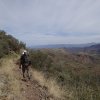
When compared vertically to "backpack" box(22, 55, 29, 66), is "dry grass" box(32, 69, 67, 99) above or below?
below

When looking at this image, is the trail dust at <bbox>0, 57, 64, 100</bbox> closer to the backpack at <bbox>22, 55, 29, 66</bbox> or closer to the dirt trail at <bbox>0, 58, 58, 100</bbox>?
the dirt trail at <bbox>0, 58, 58, 100</bbox>

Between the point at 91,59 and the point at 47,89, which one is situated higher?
the point at 47,89

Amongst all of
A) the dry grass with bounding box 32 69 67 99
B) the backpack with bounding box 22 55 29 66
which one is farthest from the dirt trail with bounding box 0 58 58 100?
the backpack with bounding box 22 55 29 66

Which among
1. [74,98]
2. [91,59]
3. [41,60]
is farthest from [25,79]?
[91,59]

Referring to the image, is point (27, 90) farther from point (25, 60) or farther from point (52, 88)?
point (25, 60)

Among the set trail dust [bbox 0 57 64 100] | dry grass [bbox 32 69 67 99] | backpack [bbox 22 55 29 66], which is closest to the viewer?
trail dust [bbox 0 57 64 100]

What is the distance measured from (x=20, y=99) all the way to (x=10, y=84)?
1.51 m

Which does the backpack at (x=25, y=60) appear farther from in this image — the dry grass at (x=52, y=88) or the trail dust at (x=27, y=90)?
the dry grass at (x=52, y=88)

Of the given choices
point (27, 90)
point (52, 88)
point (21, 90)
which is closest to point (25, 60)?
point (52, 88)

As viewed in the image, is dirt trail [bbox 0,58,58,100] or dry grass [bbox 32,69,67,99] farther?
dry grass [bbox 32,69,67,99]

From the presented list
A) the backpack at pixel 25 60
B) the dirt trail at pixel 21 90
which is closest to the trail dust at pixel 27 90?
the dirt trail at pixel 21 90

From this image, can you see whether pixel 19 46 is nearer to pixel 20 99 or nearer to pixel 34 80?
pixel 34 80

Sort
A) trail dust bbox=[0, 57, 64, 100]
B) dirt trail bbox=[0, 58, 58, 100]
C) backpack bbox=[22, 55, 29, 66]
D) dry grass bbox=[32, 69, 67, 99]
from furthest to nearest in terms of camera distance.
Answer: backpack bbox=[22, 55, 29, 66] < dry grass bbox=[32, 69, 67, 99] < trail dust bbox=[0, 57, 64, 100] < dirt trail bbox=[0, 58, 58, 100]

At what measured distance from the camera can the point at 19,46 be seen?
2892cm
